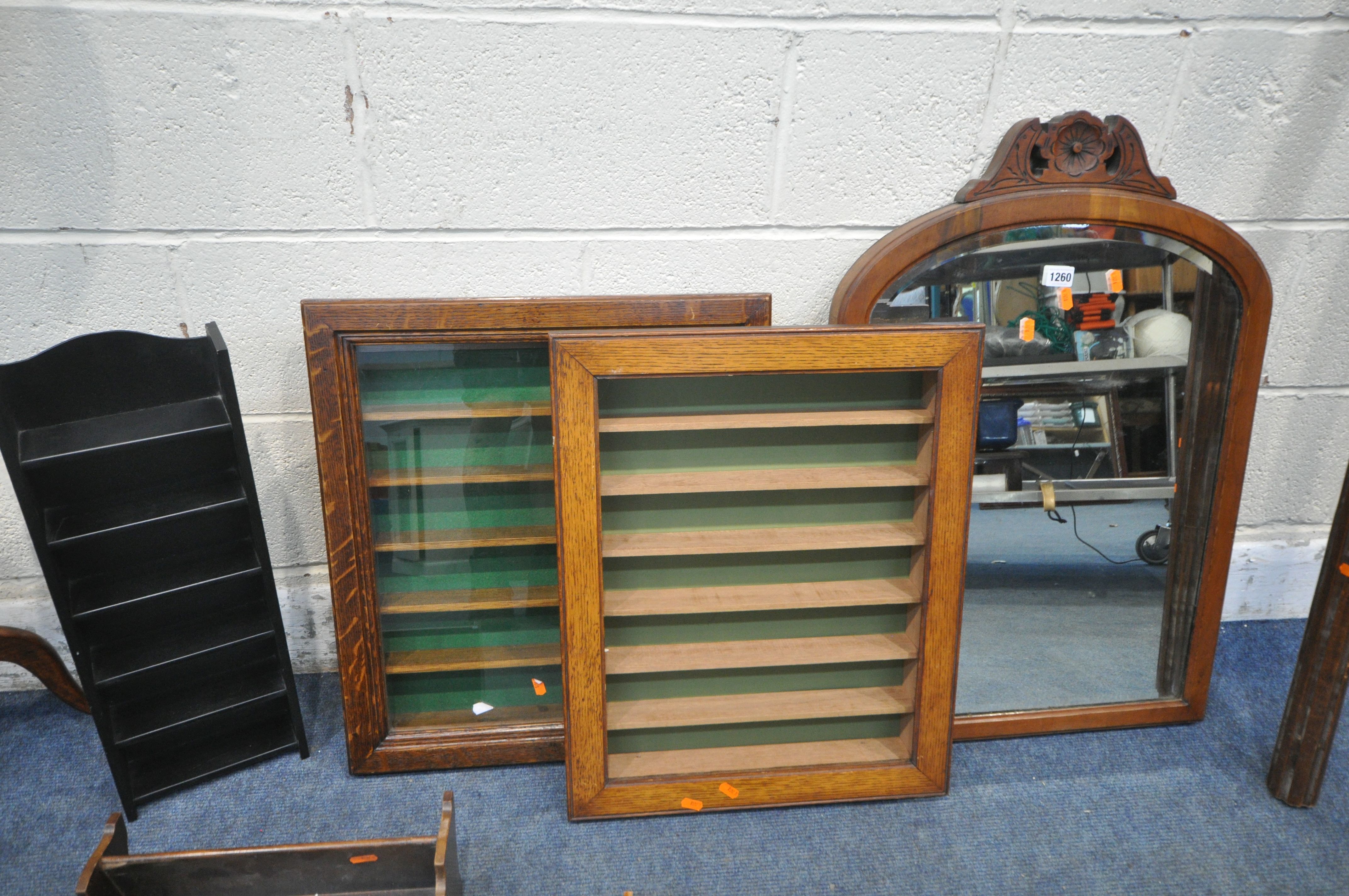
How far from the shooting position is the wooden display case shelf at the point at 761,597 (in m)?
1.21

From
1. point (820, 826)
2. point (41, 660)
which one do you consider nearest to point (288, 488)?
point (41, 660)

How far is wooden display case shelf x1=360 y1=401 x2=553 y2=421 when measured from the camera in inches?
49.5

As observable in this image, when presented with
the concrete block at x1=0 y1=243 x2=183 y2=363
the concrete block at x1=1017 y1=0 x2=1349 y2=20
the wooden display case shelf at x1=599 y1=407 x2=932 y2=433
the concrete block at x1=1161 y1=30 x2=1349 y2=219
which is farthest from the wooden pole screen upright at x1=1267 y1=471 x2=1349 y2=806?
the concrete block at x1=0 y1=243 x2=183 y2=363

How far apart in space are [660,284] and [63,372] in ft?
2.95

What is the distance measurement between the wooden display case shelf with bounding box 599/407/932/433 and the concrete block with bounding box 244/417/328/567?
2.03ft

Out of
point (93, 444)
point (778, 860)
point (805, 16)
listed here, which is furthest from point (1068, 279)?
point (93, 444)

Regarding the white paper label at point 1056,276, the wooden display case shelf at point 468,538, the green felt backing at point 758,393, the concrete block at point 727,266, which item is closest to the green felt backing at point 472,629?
the wooden display case shelf at point 468,538

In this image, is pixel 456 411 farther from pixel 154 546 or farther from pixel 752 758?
pixel 752 758

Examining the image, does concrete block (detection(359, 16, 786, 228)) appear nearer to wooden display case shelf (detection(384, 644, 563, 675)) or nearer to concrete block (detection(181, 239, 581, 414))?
concrete block (detection(181, 239, 581, 414))

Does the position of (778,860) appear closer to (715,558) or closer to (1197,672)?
(715,558)

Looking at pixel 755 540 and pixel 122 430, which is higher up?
pixel 122 430

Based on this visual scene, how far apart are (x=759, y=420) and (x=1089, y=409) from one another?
658 mm

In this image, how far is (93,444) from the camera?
3.68 ft

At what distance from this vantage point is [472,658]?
4.52 ft
